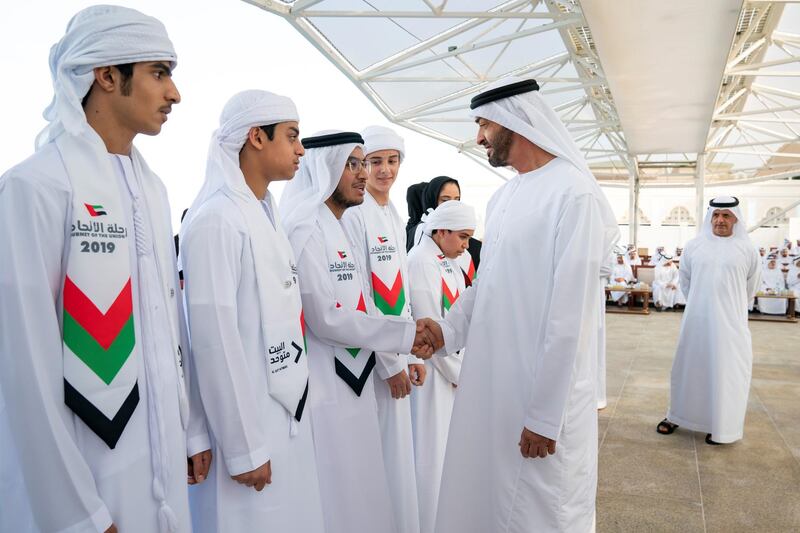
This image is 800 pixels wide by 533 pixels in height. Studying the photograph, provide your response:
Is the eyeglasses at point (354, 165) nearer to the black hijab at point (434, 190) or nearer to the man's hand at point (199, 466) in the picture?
the man's hand at point (199, 466)

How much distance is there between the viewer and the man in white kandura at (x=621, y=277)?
14716mm

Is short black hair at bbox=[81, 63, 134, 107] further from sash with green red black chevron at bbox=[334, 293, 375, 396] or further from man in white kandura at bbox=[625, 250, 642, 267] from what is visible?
man in white kandura at bbox=[625, 250, 642, 267]

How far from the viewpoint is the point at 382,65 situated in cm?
1175

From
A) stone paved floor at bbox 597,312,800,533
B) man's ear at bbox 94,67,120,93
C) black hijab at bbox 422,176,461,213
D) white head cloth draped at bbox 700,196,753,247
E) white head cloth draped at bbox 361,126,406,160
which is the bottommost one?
stone paved floor at bbox 597,312,800,533

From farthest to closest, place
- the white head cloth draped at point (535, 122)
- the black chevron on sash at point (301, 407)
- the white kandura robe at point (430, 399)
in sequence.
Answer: the white kandura robe at point (430, 399) < the white head cloth draped at point (535, 122) < the black chevron on sash at point (301, 407)

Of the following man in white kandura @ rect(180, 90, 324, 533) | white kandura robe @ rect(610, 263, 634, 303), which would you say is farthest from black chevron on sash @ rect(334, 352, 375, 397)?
white kandura robe @ rect(610, 263, 634, 303)

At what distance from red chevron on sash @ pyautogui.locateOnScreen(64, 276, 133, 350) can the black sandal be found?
4712mm

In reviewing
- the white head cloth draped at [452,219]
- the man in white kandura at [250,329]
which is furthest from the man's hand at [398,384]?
the white head cloth draped at [452,219]

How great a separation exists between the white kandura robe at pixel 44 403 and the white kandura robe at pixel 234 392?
0.31m

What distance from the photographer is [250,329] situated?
1.90m

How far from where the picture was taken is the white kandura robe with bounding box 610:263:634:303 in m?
14.7

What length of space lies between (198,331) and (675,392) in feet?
14.8

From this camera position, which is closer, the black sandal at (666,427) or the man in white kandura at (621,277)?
the black sandal at (666,427)

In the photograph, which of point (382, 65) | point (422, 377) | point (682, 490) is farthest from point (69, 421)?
point (382, 65)
